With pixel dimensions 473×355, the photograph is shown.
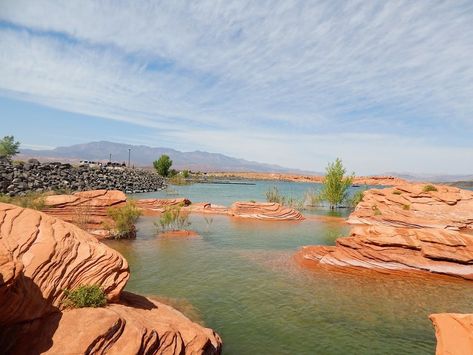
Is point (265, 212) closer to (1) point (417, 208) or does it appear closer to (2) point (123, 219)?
(1) point (417, 208)

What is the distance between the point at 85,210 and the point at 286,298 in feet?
64.6

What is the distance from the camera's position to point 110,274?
10.6m

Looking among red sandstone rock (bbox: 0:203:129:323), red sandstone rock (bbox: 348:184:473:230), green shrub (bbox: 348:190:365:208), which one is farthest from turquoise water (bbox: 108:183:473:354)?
green shrub (bbox: 348:190:365:208)

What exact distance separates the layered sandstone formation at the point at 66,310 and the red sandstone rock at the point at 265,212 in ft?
106

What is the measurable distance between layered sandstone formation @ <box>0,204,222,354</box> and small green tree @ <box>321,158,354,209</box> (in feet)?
160

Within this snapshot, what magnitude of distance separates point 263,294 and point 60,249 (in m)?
10.7

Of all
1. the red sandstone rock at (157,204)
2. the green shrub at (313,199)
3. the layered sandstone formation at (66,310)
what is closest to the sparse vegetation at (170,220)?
the red sandstone rock at (157,204)

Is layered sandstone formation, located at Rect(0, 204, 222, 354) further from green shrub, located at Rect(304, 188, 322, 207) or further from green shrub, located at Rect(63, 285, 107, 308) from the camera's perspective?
green shrub, located at Rect(304, 188, 322, 207)

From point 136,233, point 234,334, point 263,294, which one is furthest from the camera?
point 136,233

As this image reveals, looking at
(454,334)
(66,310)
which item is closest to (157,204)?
(66,310)

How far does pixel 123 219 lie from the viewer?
27.8m

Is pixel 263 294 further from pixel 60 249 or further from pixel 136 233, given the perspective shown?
pixel 136 233

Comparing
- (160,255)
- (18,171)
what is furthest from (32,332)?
(18,171)

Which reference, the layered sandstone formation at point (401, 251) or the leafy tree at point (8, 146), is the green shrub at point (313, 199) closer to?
the layered sandstone formation at point (401, 251)
